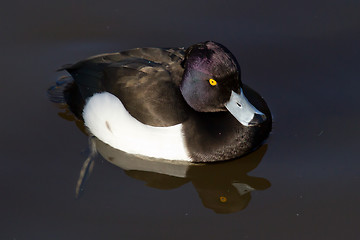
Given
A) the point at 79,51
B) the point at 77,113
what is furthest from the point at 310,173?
the point at 79,51

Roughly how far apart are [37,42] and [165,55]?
1.78 m

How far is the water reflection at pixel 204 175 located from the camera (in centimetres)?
486

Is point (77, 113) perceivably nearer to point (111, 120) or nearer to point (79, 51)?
point (111, 120)

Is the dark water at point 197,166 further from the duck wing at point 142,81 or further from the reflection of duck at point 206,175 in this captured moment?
the duck wing at point 142,81

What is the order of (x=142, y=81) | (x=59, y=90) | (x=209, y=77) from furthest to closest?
(x=59, y=90), (x=142, y=81), (x=209, y=77)

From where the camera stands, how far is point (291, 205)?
4.70 m

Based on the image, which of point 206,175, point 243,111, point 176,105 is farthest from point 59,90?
point 243,111

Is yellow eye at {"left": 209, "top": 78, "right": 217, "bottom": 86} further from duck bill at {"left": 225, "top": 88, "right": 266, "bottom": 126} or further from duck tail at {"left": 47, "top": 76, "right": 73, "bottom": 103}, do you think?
duck tail at {"left": 47, "top": 76, "right": 73, "bottom": 103}

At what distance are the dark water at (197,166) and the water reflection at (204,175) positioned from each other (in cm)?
1

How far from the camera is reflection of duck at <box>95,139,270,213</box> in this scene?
4.85m

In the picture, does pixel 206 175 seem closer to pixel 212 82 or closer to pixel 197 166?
pixel 197 166

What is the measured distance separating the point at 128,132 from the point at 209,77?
0.83 meters

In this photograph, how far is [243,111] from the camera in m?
4.85

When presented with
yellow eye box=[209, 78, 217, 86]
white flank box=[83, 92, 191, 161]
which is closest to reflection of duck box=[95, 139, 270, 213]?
white flank box=[83, 92, 191, 161]
